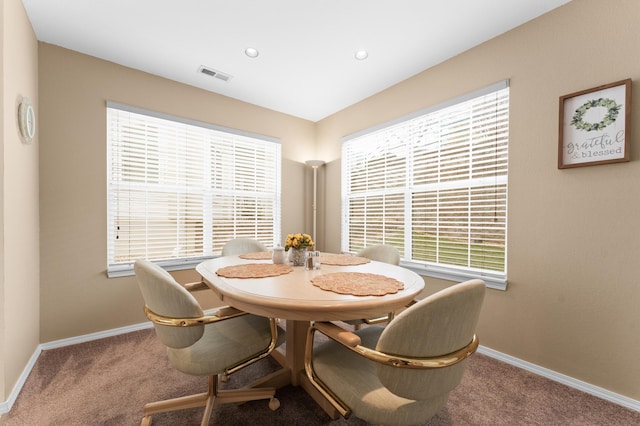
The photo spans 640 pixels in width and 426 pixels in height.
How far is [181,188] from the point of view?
9.93ft

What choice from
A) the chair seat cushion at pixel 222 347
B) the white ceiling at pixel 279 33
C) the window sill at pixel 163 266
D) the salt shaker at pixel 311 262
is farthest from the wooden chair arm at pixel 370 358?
the window sill at pixel 163 266

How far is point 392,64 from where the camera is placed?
2.65 metres

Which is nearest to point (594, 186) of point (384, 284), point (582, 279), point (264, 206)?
point (582, 279)

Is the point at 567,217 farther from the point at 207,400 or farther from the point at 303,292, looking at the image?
the point at 207,400

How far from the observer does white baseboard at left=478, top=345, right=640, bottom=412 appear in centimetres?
164

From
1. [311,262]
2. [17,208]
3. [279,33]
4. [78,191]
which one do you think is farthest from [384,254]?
[78,191]

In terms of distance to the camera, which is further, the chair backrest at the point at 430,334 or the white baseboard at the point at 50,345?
the white baseboard at the point at 50,345

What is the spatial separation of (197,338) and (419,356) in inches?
38.9

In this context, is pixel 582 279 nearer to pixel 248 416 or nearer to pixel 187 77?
pixel 248 416

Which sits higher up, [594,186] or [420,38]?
[420,38]

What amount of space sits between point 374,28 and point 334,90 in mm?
1076

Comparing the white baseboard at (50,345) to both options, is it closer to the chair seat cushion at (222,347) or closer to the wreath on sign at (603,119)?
the chair seat cushion at (222,347)

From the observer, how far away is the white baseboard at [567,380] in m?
1.64

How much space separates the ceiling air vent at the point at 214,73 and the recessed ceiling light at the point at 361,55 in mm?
1380
